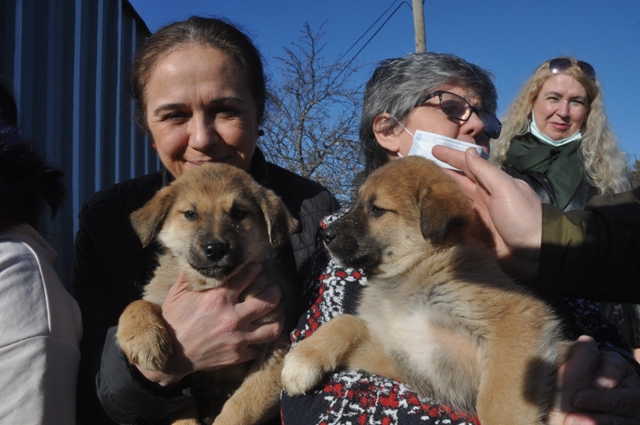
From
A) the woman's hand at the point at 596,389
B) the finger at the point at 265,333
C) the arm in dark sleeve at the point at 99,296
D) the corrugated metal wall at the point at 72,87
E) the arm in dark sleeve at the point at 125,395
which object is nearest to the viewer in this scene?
the woman's hand at the point at 596,389

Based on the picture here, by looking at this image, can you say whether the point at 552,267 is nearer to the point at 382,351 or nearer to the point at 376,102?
the point at 382,351

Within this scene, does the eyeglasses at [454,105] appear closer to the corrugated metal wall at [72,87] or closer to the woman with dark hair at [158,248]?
the woman with dark hair at [158,248]

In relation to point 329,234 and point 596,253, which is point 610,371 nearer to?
point 596,253

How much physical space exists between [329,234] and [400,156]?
1070 millimetres

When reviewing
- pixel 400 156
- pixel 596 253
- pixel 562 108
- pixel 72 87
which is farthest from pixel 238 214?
pixel 562 108

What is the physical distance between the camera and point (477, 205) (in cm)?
306

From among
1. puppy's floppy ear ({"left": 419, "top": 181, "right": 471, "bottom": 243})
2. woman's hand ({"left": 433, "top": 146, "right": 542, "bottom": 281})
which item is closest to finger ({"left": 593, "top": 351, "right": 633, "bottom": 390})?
woman's hand ({"left": 433, "top": 146, "right": 542, "bottom": 281})

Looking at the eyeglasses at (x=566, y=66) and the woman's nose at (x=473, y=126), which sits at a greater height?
the eyeglasses at (x=566, y=66)

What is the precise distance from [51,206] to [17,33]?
279cm

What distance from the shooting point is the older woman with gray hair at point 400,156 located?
214 centimetres

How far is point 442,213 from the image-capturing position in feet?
8.86

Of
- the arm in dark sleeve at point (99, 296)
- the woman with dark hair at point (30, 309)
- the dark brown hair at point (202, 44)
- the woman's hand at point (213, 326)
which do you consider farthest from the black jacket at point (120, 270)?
the dark brown hair at point (202, 44)

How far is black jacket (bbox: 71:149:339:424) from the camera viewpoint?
252cm

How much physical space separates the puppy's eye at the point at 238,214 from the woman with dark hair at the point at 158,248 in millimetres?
362
